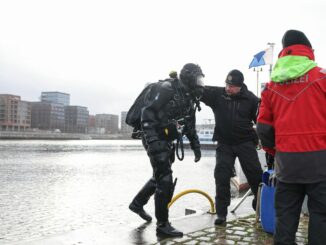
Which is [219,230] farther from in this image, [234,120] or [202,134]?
[202,134]

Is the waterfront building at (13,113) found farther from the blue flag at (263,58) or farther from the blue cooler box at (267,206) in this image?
the blue cooler box at (267,206)

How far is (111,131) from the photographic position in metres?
200

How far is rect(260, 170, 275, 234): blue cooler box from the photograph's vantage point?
15.0ft

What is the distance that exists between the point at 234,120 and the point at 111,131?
19622cm

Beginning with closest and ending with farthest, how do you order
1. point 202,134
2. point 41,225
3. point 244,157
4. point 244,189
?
point 244,157 < point 41,225 < point 244,189 < point 202,134

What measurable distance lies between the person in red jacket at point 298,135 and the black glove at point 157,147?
5.29 feet

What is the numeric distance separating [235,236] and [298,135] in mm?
1908

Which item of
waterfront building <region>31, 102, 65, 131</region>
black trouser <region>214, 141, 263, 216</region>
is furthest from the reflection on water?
waterfront building <region>31, 102, 65, 131</region>

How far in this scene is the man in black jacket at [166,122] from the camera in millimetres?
4547

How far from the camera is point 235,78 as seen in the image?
201 inches

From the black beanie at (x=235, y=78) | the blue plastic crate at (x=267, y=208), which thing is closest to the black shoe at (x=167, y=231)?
the blue plastic crate at (x=267, y=208)

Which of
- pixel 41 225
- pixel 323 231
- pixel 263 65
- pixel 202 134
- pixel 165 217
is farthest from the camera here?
pixel 202 134

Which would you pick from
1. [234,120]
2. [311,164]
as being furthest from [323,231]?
[234,120]

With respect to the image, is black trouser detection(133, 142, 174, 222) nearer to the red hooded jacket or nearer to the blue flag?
the red hooded jacket
